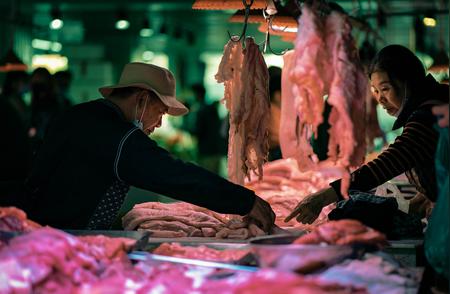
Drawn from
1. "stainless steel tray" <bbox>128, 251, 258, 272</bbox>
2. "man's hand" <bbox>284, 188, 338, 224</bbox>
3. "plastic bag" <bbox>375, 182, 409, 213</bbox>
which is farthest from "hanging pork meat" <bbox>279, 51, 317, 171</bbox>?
"plastic bag" <bbox>375, 182, 409, 213</bbox>

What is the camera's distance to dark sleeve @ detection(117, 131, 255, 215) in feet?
14.6

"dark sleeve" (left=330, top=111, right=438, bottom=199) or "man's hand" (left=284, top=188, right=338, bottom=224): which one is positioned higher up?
"dark sleeve" (left=330, top=111, right=438, bottom=199)

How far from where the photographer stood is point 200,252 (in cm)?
414

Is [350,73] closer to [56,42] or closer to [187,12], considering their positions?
[187,12]

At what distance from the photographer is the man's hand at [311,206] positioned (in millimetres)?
4852

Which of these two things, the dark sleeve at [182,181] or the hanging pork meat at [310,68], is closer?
the hanging pork meat at [310,68]

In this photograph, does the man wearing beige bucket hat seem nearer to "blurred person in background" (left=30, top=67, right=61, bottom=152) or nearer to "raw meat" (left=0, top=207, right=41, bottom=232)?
"raw meat" (left=0, top=207, right=41, bottom=232)


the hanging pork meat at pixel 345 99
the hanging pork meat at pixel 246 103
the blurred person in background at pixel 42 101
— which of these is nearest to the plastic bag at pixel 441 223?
the hanging pork meat at pixel 345 99

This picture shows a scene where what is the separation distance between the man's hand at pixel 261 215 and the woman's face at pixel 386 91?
124cm

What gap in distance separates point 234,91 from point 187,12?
16440 millimetres

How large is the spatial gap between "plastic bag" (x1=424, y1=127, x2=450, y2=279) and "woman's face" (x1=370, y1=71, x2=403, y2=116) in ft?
5.01

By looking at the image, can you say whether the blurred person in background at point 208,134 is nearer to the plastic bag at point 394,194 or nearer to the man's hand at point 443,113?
the plastic bag at point 394,194

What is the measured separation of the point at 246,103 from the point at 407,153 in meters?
1.02

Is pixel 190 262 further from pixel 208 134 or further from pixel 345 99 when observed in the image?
pixel 208 134
